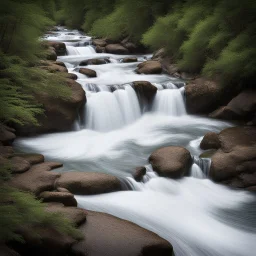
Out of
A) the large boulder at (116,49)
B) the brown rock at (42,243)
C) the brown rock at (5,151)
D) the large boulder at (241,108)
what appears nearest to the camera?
the brown rock at (42,243)

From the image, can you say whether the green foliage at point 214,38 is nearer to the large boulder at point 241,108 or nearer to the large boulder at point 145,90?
the large boulder at point 241,108

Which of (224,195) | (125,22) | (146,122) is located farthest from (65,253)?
(125,22)

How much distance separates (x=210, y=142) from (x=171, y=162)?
4.87 ft

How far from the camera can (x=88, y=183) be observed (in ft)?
20.2

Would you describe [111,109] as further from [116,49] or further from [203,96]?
[116,49]

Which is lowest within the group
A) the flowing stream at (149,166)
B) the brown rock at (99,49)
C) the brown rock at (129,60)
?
the flowing stream at (149,166)

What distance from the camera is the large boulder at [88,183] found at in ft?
20.0

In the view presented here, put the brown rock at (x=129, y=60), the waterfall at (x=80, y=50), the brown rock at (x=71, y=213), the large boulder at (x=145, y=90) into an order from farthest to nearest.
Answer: the waterfall at (x=80, y=50) < the brown rock at (x=129, y=60) < the large boulder at (x=145, y=90) < the brown rock at (x=71, y=213)

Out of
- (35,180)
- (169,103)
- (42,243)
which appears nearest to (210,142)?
(169,103)

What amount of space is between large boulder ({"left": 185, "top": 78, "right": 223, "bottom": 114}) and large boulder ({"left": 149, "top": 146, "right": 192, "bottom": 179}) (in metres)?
3.71

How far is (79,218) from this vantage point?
A: 15.6 ft

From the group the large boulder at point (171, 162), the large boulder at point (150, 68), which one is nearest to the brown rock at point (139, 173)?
the large boulder at point (171, 162)

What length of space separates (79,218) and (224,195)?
10.2ft

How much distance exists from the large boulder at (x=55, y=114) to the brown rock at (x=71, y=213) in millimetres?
4231
